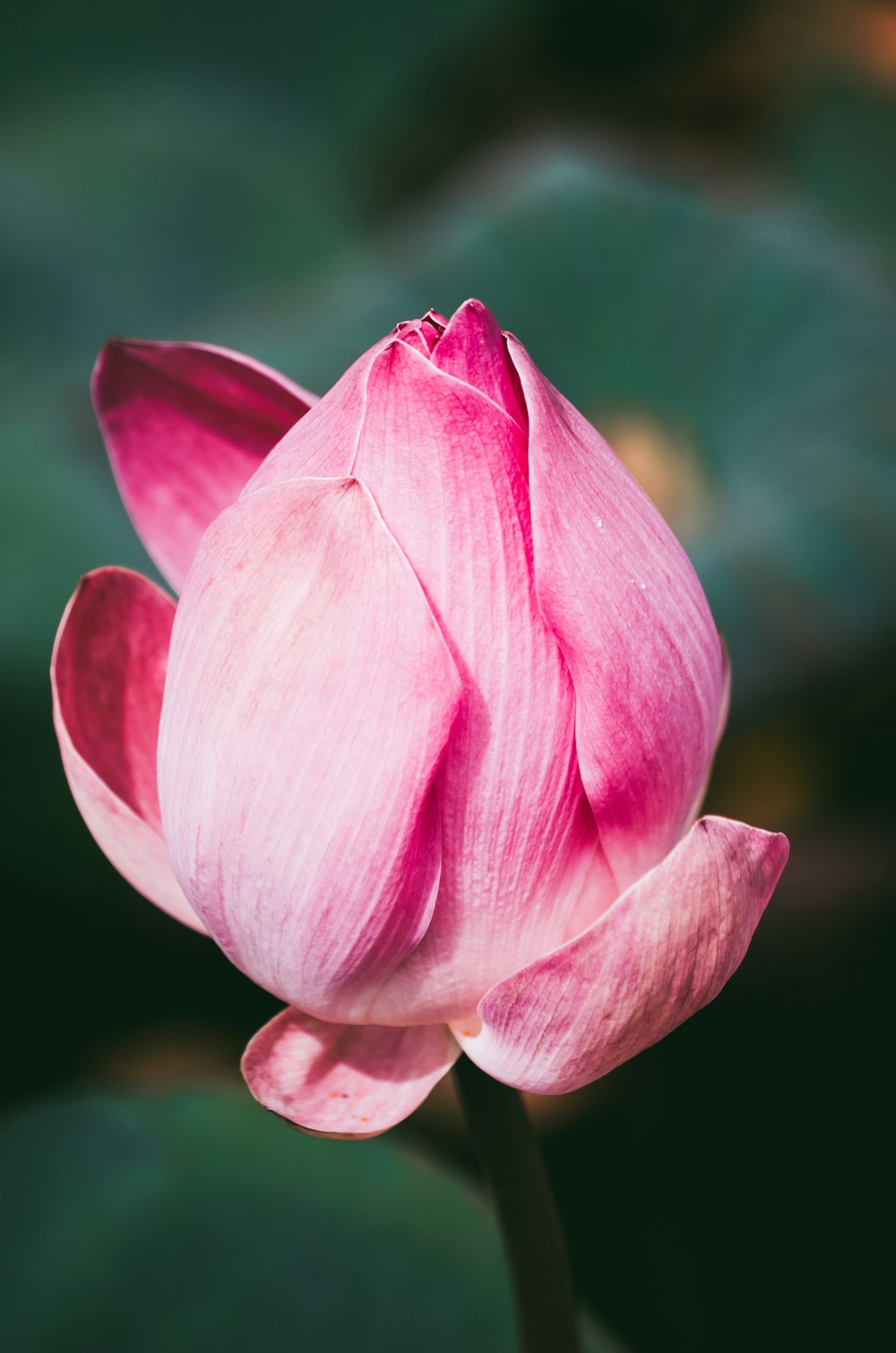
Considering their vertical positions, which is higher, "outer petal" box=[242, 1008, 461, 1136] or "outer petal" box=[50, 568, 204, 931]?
"outer petal" box=[50, 568, 204, 931]

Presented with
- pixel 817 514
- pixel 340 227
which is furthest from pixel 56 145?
pixel 817 514

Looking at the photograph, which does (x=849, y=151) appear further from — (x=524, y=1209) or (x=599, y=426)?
(x=524, y=1209)

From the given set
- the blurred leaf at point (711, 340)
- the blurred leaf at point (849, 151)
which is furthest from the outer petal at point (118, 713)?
the blurred leaf at point (849, 151)

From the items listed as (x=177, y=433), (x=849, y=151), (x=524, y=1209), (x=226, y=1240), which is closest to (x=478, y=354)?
(x=177, y=433)

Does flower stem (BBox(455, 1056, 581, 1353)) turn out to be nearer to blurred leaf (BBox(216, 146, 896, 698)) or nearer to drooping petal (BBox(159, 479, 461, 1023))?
drooping petal (BBox(159, 479, 461, 1023))

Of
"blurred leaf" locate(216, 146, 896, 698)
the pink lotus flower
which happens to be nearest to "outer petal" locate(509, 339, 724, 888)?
the pink lotus flower

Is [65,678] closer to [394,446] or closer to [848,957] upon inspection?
[394,446]
